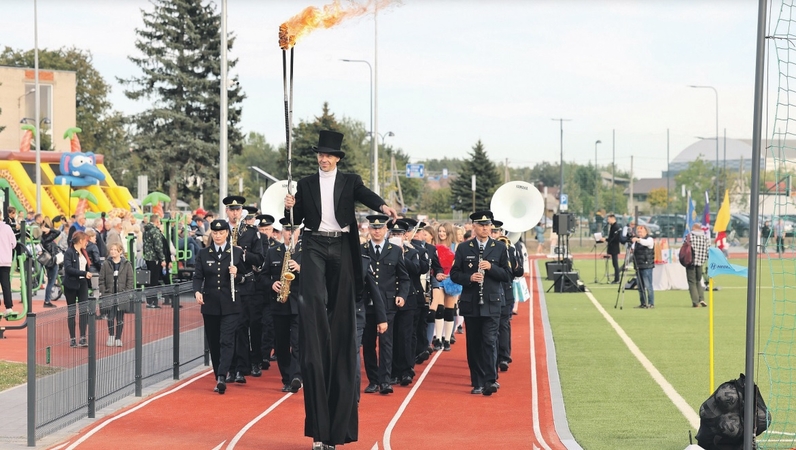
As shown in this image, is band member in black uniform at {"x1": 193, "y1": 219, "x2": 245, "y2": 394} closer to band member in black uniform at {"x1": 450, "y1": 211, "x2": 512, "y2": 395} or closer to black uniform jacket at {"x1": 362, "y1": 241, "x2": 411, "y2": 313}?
black uniform jacket at {"x1": 362, "y1": 241, "x2": 411, "y2": 313}

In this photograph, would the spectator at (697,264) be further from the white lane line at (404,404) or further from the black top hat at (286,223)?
the black top hat at (286,223)

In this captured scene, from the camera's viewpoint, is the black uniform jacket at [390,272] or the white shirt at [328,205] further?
the black uniform jacket at [390,272]

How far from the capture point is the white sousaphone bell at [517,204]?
88.2 feet

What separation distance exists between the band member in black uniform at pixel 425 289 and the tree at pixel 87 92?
71.3m

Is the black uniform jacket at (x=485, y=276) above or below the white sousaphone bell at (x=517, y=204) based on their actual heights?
below

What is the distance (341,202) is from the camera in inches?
373

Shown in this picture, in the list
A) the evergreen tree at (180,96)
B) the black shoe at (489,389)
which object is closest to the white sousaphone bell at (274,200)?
the black shoe at (489,389)

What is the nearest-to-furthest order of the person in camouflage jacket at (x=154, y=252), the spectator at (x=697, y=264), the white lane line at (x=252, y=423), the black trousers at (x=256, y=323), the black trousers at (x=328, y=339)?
the black trousers at (x=328, y=339) → the white lane line at (x=252, y=423) → the black trousers at (x=256, y=323) → the person in camouflage jacket at (x=154, y=252) → the spectator at (x=697, y=264)

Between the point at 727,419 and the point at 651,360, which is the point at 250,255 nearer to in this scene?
the point at 651,360

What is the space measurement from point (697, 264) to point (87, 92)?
2669 inches

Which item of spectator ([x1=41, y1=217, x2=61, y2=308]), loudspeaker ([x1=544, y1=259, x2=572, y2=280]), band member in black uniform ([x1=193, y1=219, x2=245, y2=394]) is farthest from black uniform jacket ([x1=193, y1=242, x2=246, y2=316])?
loudspeaker ([x1=544, y1=259, x2=572, y2=280])

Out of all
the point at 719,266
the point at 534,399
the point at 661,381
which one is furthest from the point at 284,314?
the point at 719,266

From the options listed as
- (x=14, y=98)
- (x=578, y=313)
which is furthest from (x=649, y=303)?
(x=14, y=98)

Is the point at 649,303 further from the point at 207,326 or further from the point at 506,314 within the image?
the point at 207,326
